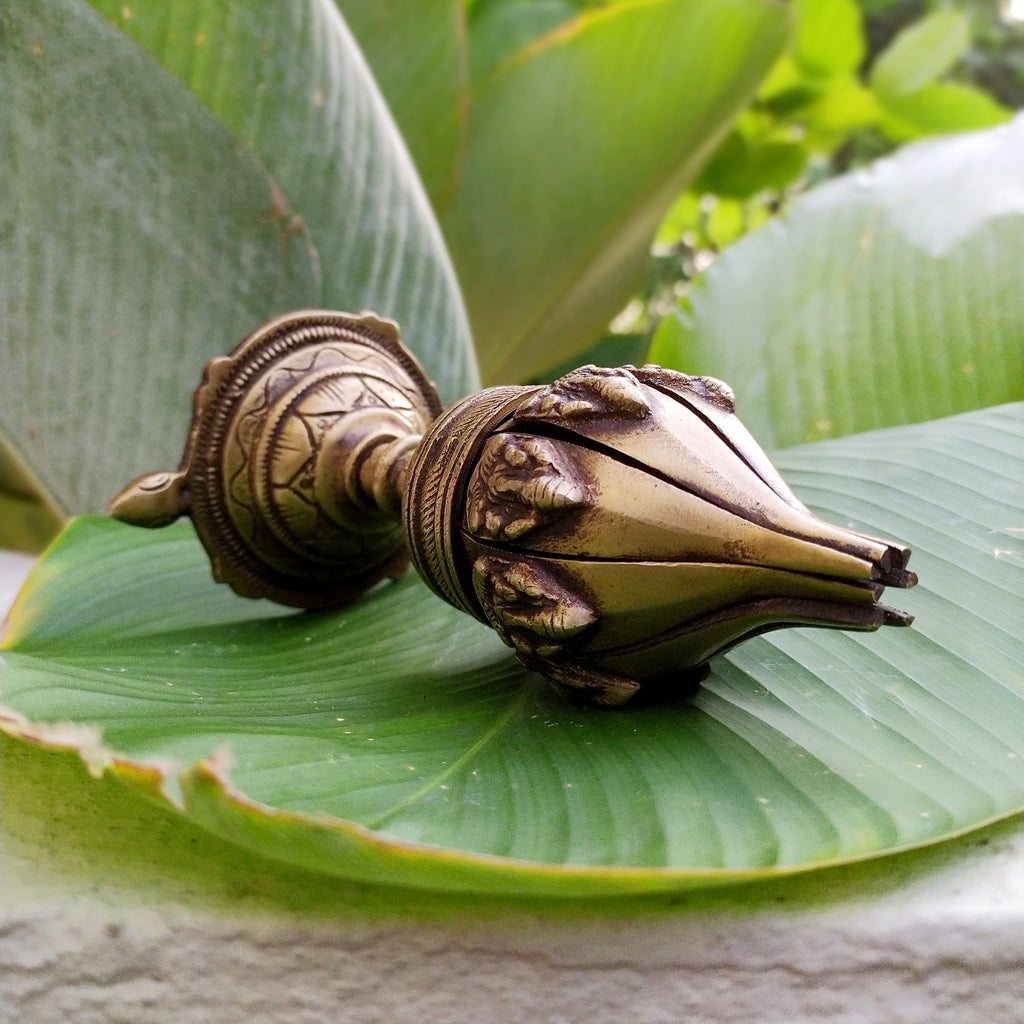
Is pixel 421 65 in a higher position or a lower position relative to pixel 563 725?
higher

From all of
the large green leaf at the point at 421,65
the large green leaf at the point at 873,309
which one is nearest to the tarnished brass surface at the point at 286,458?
the large green leaf at the point at 873,309

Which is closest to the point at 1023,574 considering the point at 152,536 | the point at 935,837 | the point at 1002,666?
the point at 1002,666

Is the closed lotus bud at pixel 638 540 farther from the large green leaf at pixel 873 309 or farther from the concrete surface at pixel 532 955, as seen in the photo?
the large green leaf at pixel 873 309

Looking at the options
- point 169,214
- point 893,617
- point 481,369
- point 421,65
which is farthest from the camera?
point 481,369

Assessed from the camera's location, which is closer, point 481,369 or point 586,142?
point 586,142

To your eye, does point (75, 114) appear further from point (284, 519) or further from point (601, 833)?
point (601, 833)

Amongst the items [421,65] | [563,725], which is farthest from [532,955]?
[421,65]

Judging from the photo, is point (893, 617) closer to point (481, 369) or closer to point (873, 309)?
point (873, 309)
